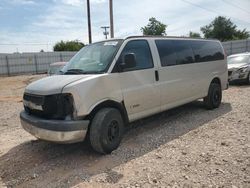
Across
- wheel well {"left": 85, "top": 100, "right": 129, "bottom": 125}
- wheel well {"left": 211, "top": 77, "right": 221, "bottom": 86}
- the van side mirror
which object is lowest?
wheel well {"left": 85, "top": 100, "right": 129, "bottom": 125}

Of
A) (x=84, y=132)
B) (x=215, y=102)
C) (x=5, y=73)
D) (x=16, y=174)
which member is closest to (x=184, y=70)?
(x=215, y=102)

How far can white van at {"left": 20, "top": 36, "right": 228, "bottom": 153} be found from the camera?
4402 millimetres

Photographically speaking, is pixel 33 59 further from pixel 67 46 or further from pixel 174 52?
pixel 174 52

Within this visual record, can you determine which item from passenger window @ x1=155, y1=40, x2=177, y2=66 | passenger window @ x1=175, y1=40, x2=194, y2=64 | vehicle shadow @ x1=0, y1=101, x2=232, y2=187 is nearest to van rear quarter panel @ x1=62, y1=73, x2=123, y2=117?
vehicle shadow @ x1=0, y1=101, x2=232, y2=187

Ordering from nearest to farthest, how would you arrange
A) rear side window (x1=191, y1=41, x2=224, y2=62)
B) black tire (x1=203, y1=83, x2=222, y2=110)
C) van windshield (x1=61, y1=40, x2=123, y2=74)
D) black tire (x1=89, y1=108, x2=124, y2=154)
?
black tire (x1=89, y1=108, x2=124, y2=154)
van windshield (x1=61, y1=40, x2=123, y2=74)
rear side window (x1=191, y1=41, x2=224, y2=62)
black tire (x1=203, y1=83, x2=222, y2=110)

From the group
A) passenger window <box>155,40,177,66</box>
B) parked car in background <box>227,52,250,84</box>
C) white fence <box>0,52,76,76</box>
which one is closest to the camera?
passenger window <box>155,40,177,66</box>

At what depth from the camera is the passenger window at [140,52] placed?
5332mm

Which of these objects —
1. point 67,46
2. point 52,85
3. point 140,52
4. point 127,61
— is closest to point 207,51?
point 140,52

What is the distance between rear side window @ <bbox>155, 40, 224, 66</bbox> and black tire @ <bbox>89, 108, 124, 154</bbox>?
68.5 inches

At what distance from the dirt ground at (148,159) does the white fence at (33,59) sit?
29627 millimetres

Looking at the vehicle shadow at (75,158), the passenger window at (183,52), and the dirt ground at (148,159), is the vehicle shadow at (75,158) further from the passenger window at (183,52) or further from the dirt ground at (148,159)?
the passenger window at (183,52)

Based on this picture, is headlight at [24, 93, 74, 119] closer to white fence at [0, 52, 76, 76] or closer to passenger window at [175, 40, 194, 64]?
passenger window at [175, 40, 194, 64]

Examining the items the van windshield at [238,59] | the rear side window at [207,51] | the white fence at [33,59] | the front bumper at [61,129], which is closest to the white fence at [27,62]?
the white fence at [33,59]

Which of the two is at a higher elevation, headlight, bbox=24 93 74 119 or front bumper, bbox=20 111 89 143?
headlight, bbox=24 93 74 119
